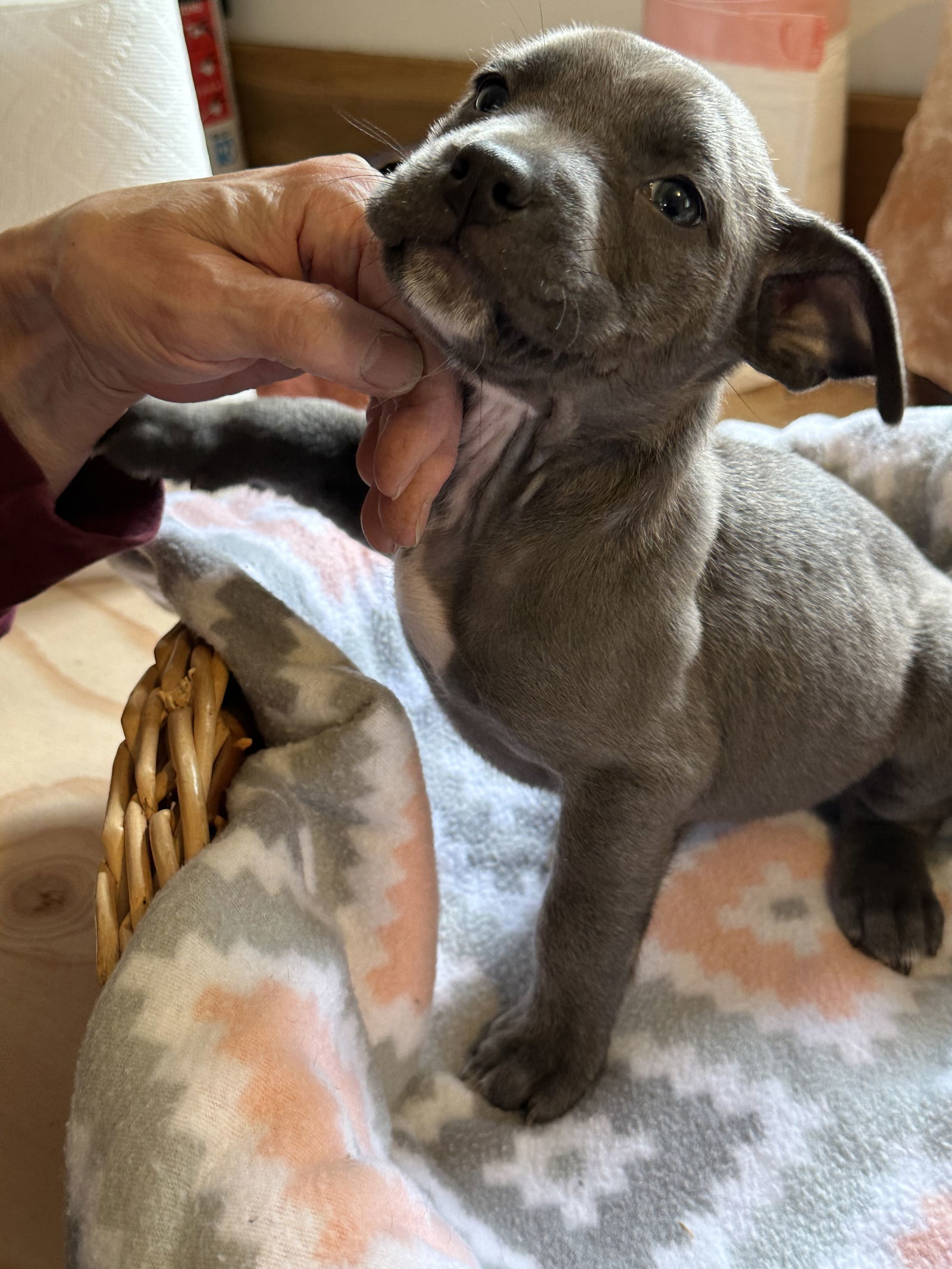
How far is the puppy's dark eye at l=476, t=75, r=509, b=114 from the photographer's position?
1.49 m

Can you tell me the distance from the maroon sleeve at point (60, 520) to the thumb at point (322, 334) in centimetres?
56

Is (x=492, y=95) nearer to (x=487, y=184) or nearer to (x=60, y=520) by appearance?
(x=487, y=184)

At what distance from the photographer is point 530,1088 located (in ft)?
5.83

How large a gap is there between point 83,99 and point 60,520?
1.27m

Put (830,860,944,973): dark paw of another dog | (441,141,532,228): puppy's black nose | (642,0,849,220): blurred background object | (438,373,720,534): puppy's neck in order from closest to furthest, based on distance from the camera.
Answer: (441,141,532,228): puppy's black nose
(438,373,720,534): puppy's neck
(830,860,944,973): dark paw of another dog
(642,0,849,220): blurred background object

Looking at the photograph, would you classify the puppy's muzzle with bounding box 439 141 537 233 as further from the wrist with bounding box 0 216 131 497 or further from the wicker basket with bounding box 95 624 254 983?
the wicker basket with bounding box 95 624 254 983

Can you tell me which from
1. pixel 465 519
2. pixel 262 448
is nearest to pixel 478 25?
pixel 262 448

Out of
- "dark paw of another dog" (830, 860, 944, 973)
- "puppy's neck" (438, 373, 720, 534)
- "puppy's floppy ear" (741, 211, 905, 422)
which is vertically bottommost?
"dark paw of another dog" (830, 860, 944, 973)

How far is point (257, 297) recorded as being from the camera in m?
1.35

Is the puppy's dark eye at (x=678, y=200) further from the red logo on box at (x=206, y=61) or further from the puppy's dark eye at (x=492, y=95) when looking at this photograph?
the red logo on box at (x=206, y=61)

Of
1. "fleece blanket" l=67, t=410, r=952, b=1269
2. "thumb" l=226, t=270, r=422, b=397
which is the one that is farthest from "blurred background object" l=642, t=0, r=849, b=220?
"thumb" l=226, t=270, r=422, b=397

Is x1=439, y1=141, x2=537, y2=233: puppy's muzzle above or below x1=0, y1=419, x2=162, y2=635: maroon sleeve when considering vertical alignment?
above

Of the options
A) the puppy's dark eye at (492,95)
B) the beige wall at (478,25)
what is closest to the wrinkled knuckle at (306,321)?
the puppy's dark eye at (492,95)

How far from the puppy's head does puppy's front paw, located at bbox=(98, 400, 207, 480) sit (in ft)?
2.08
